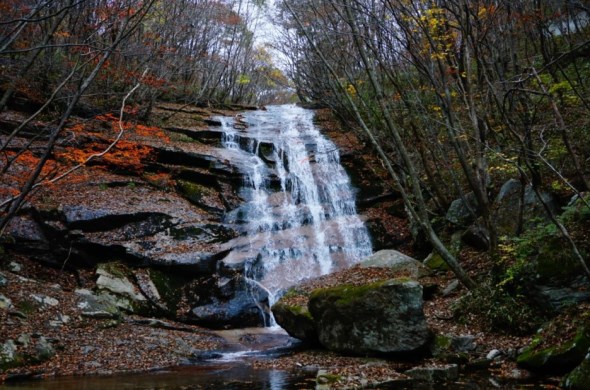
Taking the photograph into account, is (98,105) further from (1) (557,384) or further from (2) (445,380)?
(1) (557,384)

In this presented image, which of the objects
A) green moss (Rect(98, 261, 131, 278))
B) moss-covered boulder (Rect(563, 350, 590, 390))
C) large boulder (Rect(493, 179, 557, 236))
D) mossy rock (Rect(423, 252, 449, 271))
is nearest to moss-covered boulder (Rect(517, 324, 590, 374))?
moss-covered boulder (Rect(563, 350, 590, 390))

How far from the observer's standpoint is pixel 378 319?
25.6 feet

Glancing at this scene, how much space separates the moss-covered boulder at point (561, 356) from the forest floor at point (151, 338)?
21 centimetres

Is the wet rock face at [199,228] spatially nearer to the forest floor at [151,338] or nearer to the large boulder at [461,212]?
the forest floor at [151,338]

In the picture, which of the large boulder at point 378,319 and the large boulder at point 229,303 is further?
the large boulder at point 229,303

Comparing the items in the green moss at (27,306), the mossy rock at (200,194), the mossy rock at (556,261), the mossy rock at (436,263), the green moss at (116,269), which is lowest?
the green moss at (27,306)

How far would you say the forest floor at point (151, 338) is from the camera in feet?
23.0

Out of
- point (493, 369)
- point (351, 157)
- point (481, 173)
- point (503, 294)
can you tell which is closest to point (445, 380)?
point (493, 369)

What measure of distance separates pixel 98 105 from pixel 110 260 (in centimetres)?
904

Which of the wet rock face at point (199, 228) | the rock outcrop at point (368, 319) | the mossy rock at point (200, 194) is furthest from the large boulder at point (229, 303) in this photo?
the mossy rock at point (200, 194)

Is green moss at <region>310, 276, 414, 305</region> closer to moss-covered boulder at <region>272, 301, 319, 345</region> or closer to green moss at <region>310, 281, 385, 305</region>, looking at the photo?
green moss at <region>310, 281, 385, 305</region>

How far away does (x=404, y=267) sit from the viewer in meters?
11.1

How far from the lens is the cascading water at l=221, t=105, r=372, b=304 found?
1349 cm

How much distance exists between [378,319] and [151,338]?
5.13 meters
